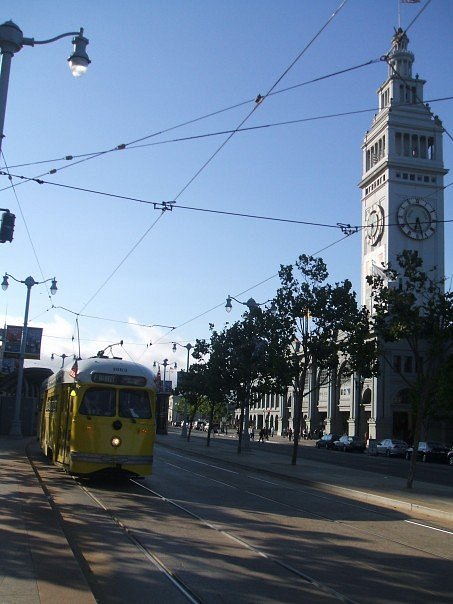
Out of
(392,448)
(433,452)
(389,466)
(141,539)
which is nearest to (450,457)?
(433,452)

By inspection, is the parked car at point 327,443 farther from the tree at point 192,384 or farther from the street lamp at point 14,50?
the street lamp at point 14,50

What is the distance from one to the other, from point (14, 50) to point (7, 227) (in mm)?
3523

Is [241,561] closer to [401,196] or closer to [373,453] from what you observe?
[373,453]

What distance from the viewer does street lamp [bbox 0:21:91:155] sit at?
11.7 metres

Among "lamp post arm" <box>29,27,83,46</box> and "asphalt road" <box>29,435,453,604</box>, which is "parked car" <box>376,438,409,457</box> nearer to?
"asphalt road" <box>29,435,453,604</box>

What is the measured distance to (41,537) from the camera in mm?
8680

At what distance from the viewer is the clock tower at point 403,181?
91438 mm

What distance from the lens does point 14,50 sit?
11922 millimetres

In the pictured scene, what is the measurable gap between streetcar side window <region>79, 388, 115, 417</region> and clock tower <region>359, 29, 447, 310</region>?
76116mm

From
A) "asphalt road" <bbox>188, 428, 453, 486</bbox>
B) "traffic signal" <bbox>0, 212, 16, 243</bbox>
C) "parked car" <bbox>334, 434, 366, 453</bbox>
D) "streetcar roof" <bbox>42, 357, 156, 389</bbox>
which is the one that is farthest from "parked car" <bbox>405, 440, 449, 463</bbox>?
"traffic signal" <bbox>0, 212, 16, 243</bbox>

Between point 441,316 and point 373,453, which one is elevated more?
point 441,316

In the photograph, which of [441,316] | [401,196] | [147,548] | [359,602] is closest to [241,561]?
[147,548]

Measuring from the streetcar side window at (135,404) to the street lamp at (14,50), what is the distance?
7232mm

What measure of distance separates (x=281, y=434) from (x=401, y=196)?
40409mm
